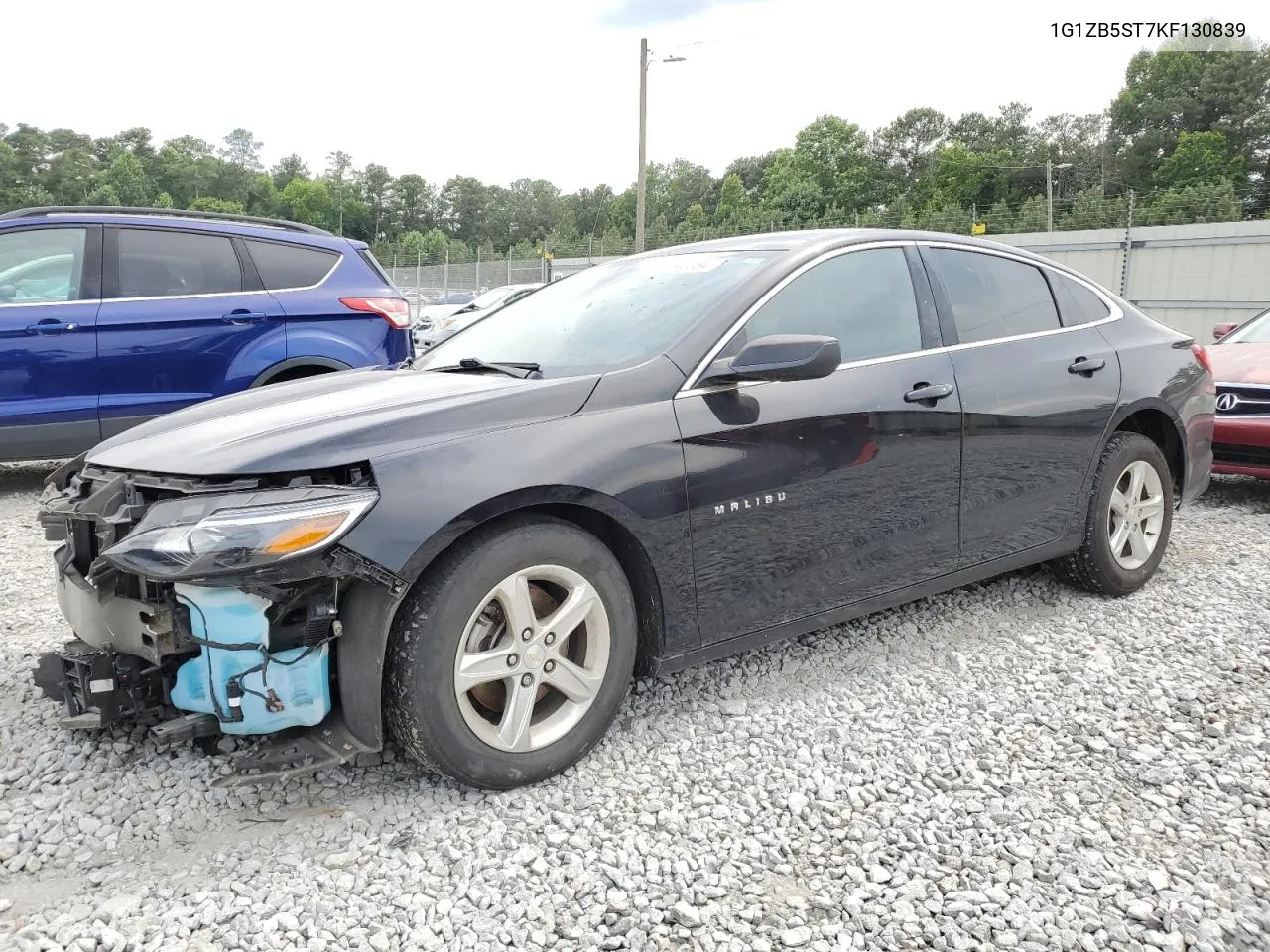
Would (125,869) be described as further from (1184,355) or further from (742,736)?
(1184,355)

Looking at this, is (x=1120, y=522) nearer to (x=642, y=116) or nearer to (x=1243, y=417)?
(x=1243, y=417)

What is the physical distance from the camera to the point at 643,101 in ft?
74.4

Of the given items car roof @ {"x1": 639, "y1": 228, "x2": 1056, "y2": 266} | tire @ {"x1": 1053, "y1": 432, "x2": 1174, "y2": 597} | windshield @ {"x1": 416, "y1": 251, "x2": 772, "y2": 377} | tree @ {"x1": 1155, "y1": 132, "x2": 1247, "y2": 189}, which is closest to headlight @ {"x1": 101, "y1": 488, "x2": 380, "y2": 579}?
windshield @ {"x1": 416, "y1": 251, "x2": 772, "y2": 377}

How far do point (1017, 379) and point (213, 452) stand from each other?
112 inches

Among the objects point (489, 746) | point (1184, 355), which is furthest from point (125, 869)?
point (1184, 355)

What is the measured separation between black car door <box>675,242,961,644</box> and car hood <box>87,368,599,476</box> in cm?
50

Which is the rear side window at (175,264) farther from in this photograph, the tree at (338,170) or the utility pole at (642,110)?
the tree at (338,170)

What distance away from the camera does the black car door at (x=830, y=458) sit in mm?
2857

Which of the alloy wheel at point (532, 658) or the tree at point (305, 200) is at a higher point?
the tree at point (305, 200)

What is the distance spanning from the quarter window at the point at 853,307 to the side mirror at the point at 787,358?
0.20 metres

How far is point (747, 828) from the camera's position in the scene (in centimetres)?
243

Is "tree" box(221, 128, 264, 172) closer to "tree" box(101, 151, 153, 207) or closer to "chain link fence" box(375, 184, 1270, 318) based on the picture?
"tree" box(101, 151, 153, 207)

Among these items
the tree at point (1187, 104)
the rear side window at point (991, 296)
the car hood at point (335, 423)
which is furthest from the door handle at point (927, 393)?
the tree at point (1187, 104)

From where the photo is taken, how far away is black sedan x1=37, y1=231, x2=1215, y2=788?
2.31 meters
